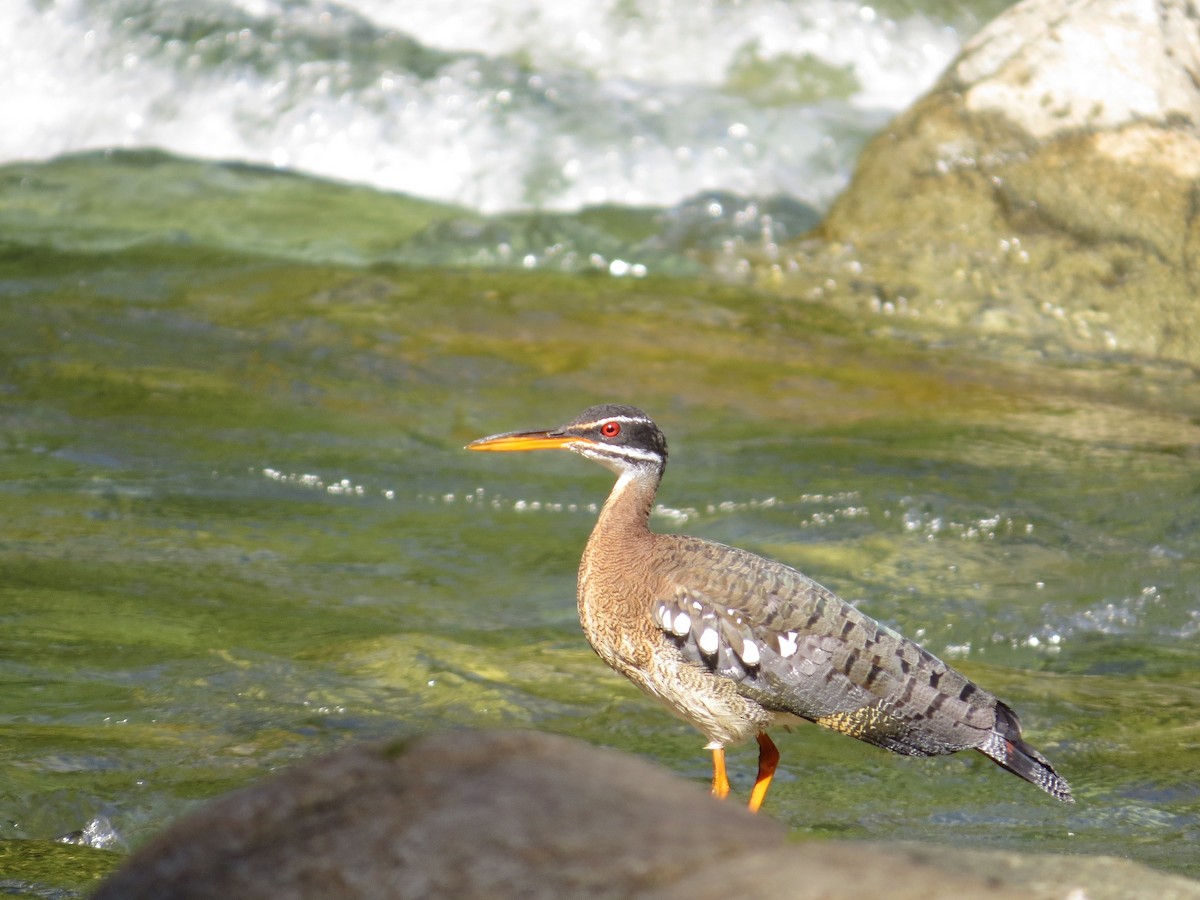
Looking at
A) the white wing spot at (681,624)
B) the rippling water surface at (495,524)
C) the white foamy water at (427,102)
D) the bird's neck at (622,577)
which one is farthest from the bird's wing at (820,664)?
the white foamy water at (427,102)

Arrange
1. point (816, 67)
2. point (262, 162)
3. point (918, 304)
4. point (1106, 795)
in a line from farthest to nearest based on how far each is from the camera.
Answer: point (816, 67) → point (262, 162) → point (918, 304) → point (1106, 795)

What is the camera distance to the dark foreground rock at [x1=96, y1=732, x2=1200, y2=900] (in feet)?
10.9

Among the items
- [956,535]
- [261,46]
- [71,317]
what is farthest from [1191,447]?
[261,46]

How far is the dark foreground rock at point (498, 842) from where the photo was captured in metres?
3.33

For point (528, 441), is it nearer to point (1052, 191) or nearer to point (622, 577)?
point (622, 577)

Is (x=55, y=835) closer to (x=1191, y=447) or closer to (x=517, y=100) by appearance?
(x=1191, y=447)

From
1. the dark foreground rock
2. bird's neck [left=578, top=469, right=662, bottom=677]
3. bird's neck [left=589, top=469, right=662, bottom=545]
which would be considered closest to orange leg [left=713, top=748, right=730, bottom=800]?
bird's neck [left=578, top=469, right=662, bottom=677]

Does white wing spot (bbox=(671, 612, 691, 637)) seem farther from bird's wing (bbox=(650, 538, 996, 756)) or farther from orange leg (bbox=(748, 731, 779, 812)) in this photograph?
orange leg (bbox=(748, 731, 779, 812))

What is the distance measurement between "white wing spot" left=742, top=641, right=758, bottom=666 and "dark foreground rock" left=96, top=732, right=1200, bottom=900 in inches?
94.1

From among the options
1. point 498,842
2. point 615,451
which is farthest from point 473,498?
point 498,842

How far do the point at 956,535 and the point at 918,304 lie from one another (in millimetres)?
3990

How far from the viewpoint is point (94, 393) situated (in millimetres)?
10523

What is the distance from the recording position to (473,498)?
31.7 ft

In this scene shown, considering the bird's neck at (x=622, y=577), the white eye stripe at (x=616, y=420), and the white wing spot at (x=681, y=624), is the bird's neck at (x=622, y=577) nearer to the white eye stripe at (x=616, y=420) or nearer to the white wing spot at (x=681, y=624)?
the white wing spot at (x=681, y=624)
